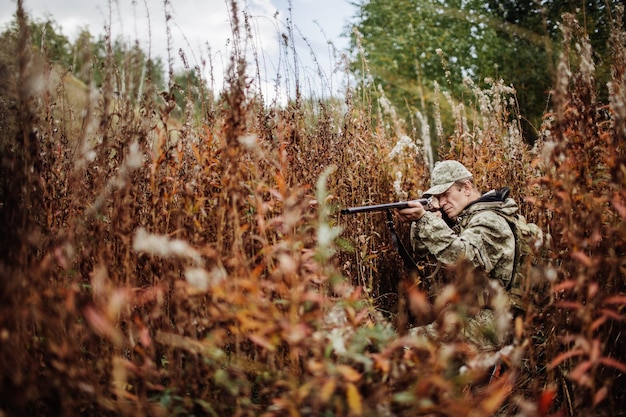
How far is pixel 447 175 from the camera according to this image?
9.21 feet

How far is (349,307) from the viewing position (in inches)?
49.6

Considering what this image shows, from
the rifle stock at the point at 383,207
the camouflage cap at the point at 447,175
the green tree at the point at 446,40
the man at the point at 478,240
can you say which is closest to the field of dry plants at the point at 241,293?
the rifle stock at the point at 383,207

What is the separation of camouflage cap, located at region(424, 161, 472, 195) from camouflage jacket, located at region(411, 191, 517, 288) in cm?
32

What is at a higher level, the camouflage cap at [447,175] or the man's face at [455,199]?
the camouflage cap at [447,175]

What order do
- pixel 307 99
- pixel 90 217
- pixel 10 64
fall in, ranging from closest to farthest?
pixel 90 217 < pixel 10 64 < pixel 307 99

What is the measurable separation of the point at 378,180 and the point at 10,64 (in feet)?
8.22

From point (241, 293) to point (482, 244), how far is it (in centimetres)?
171

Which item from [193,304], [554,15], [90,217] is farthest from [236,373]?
[554,15]

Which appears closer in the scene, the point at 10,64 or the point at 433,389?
the point at 433,389

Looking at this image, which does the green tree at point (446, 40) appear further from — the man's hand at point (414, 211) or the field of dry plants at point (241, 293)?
the field of dry plants at point (241, 293)

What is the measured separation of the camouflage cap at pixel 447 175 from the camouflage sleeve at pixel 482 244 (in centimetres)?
38

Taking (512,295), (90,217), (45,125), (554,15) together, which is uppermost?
(554,15)

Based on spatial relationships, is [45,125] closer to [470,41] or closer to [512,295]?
[512,295]

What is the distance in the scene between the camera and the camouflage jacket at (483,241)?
2.41 m
